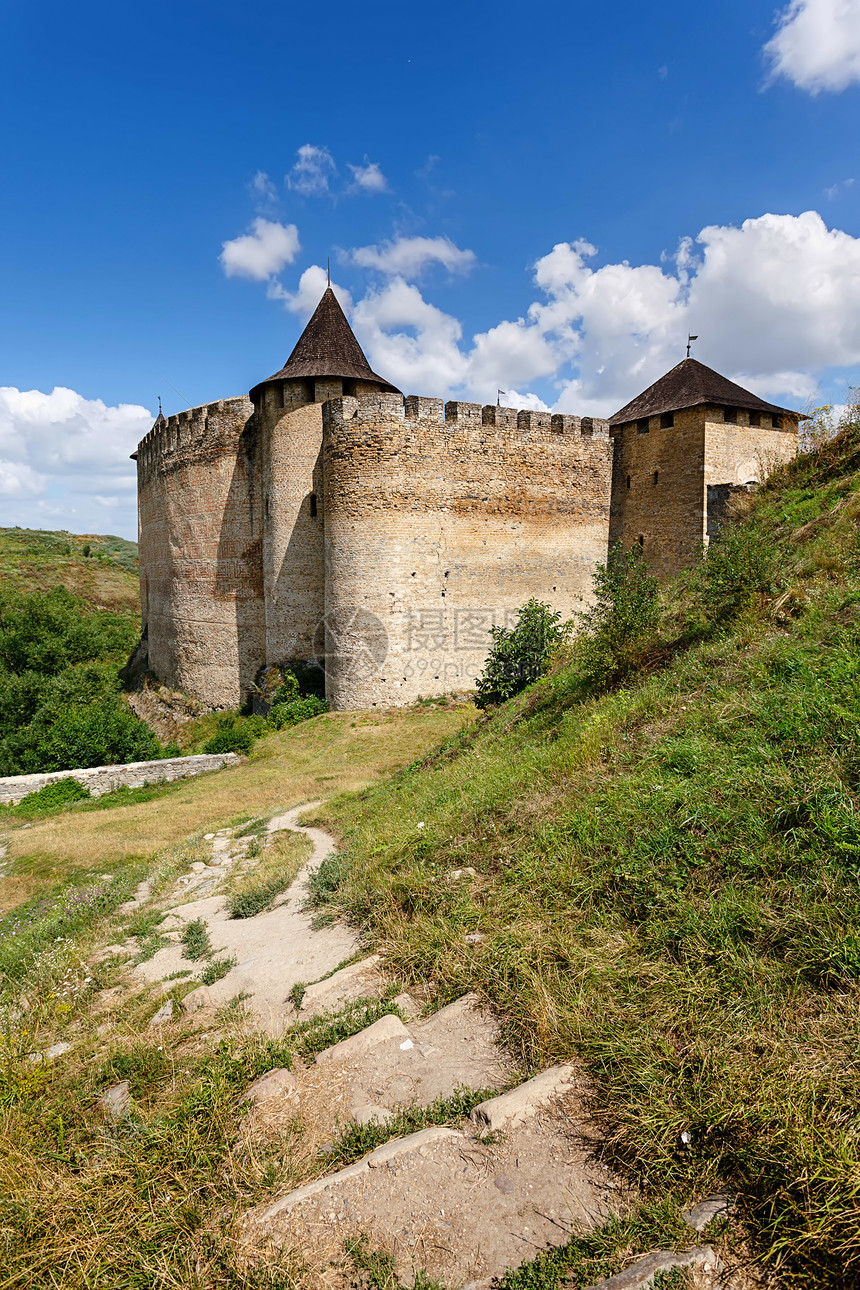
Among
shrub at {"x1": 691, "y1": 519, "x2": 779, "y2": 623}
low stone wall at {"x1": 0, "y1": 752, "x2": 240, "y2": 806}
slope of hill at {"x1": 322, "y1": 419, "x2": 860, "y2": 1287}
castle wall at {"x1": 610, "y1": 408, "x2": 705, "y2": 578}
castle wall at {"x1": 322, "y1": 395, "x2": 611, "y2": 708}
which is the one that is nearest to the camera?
slope of hill at {"x1": 322, "y1": 419, "x2": 860, "y2": 1287}

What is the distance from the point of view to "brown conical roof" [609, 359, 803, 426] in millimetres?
14352

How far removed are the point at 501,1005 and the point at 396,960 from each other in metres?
0.87

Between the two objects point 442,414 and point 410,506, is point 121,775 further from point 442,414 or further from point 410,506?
point 442,414

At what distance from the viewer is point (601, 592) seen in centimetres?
683

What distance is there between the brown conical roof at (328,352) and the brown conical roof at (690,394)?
22.1 feet

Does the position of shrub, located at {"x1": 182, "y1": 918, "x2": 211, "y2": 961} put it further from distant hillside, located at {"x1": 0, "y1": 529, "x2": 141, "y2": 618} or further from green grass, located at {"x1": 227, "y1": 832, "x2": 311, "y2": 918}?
distant hillside, located at {"x1": 0, "y1": 529, "x2": 141, "y2": 618}

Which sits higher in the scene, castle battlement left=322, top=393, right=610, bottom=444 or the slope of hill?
castle battlement left=322, top=393, right=610, bottom=444

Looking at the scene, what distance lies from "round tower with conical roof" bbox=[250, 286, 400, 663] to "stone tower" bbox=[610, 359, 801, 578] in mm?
6857

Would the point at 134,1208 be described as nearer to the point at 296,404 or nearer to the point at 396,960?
the point at 396,960

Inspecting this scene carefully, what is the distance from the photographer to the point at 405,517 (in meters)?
14.0

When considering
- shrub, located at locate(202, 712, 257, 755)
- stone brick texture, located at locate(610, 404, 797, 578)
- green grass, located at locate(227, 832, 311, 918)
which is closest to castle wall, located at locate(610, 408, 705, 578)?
stone brick texture, located at locate(610, 404, 797, 578)

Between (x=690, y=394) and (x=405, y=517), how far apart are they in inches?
299

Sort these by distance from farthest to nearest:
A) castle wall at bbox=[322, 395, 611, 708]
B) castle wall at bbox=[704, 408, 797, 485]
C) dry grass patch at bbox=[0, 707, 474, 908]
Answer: castle wall at bbox=[704, 408, 797, 485] → castle wall at bbox=[322, 395, 611, 708] → dry grass patch at bbox=[0, 707, 474, 908]

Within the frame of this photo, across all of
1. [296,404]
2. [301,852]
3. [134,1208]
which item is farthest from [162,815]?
[296,404]
